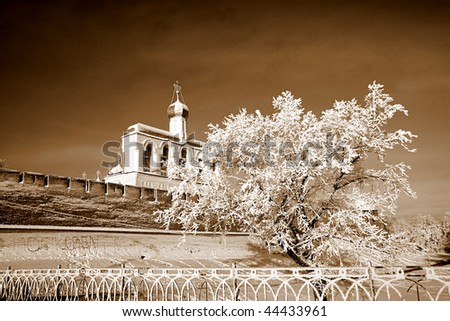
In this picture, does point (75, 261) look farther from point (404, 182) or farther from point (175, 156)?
point (175, 156)

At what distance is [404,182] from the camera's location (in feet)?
36.4

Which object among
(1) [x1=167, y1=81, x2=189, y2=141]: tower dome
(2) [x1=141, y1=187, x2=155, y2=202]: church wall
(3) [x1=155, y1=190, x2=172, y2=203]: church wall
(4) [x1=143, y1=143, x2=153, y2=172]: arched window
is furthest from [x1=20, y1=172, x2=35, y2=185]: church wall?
(1) [x1=167, y1=81, x2=189, y2=141]: tower dome

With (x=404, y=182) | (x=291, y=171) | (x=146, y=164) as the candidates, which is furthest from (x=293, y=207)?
(x=146, y=164)

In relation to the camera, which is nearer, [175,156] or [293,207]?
[293,207]

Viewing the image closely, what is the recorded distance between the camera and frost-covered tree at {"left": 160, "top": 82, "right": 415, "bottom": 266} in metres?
10.6

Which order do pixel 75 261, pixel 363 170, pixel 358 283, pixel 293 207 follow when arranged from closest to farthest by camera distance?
1. pixel 358 283
2. pixel 293 207
3. pixel 363 170
4. pixel 75 261

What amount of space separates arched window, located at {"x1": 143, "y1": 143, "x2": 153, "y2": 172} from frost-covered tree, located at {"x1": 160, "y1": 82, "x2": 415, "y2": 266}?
16946 millimetres

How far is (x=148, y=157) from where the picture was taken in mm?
28594

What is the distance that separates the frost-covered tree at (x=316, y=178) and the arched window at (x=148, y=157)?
55.6 ft

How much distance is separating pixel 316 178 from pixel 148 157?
1930 cm
